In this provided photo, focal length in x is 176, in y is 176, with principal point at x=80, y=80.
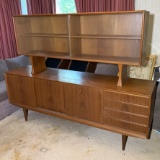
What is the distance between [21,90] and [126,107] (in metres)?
1.37

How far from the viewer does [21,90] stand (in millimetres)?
2312

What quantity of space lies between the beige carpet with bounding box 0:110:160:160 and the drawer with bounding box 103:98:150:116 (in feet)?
1.72

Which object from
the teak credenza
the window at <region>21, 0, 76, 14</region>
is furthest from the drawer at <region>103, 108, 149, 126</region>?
the window at <region>21, 0, 76, 14</region>

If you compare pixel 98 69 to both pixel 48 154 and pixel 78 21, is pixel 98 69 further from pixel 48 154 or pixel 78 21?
pixel 48 154

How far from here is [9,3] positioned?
3.24 m

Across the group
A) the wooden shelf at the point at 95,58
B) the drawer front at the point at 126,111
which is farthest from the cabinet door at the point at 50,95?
the drawer front at the point at 126,111

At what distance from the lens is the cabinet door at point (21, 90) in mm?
2225

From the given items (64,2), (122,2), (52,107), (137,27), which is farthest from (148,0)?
(52,107)

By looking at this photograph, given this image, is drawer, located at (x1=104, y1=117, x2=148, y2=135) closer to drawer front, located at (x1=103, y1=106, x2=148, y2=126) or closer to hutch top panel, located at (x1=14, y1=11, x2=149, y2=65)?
drawer front, located at (x1=103, y1=106, x2=148, y2=126)

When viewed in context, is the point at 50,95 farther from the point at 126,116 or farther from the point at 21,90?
the point at 126,116

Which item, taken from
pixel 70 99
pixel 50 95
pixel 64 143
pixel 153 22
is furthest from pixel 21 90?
pixel 153 22

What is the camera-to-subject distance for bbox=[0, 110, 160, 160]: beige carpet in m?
1.87

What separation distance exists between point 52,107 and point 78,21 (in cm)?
106

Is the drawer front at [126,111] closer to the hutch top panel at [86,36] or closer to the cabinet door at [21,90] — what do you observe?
the hutch top panel at [86,36]
